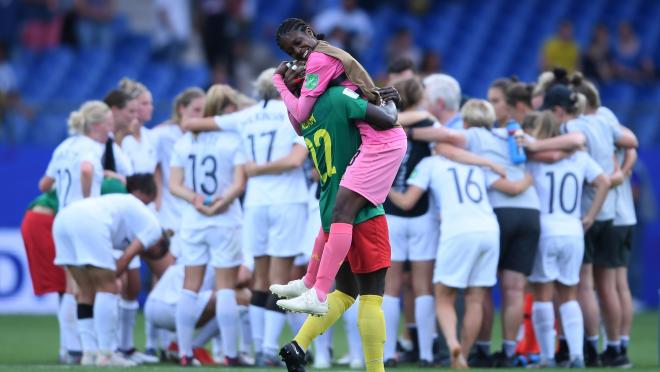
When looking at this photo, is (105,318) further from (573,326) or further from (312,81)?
(573,326)

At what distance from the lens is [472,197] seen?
1077cm

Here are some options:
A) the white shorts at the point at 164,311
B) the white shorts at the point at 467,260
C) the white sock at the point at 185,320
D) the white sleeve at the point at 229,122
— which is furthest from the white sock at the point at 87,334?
the white shorts at the point at 467,260

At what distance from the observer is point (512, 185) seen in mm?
10914

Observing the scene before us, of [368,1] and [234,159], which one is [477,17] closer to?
[368,1]

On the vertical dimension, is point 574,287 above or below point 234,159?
below

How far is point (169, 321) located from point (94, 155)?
63.3 inches

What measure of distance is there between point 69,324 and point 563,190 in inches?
163

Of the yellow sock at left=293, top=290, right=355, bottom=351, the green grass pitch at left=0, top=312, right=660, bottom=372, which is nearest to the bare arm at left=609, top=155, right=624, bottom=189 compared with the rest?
the green grass pitch at left=0, top=312, right=660, bottom=372

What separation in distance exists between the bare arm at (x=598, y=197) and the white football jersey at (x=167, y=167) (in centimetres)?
356

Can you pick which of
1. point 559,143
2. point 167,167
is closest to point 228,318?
point 167,167

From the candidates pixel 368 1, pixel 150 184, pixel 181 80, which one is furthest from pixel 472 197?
pixel 368 1

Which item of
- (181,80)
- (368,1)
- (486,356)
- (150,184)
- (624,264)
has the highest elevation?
(368,1)

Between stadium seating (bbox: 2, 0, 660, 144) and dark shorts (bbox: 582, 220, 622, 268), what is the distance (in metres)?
6.44

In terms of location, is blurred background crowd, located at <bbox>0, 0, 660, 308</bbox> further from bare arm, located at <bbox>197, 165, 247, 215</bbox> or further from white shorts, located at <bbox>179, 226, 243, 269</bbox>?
bare arm, located at <bbox>197, 165, 247, 215</bbox>
